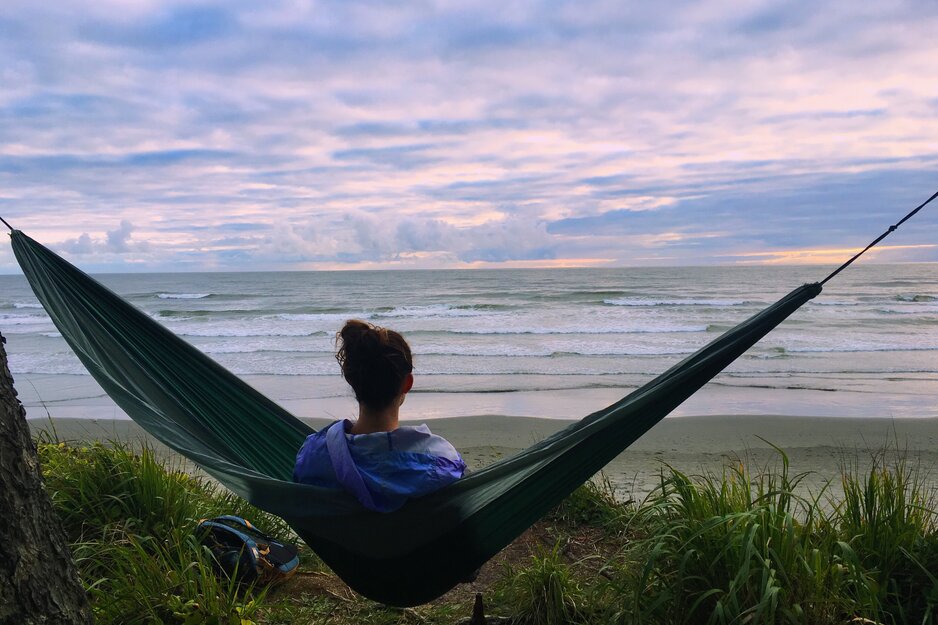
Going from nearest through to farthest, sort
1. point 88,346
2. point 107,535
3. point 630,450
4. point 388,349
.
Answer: point 388,349
point 88,346
point 107,535
point 630,450

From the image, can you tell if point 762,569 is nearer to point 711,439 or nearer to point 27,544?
point 27,544

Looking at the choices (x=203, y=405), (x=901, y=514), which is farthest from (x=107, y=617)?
(x=901, y=514)

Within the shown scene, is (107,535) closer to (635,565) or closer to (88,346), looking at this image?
(88,346)

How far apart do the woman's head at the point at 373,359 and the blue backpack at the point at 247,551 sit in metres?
0.89

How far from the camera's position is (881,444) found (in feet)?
16.0

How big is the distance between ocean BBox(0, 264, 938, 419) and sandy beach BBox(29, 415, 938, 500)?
46 cm

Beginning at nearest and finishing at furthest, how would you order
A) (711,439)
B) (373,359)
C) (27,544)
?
1. (27,544)
2. (373,359)
3. (711,439)

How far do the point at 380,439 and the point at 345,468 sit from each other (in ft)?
0.33

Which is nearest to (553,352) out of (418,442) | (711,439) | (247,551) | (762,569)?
(711,439)

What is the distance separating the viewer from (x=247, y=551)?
212 cm

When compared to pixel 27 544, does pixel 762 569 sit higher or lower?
lower

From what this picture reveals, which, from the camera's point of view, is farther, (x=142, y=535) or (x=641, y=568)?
(x=142, y=535)

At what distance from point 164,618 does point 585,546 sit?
144 centimetres

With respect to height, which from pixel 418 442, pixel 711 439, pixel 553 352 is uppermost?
pixel 418 442
